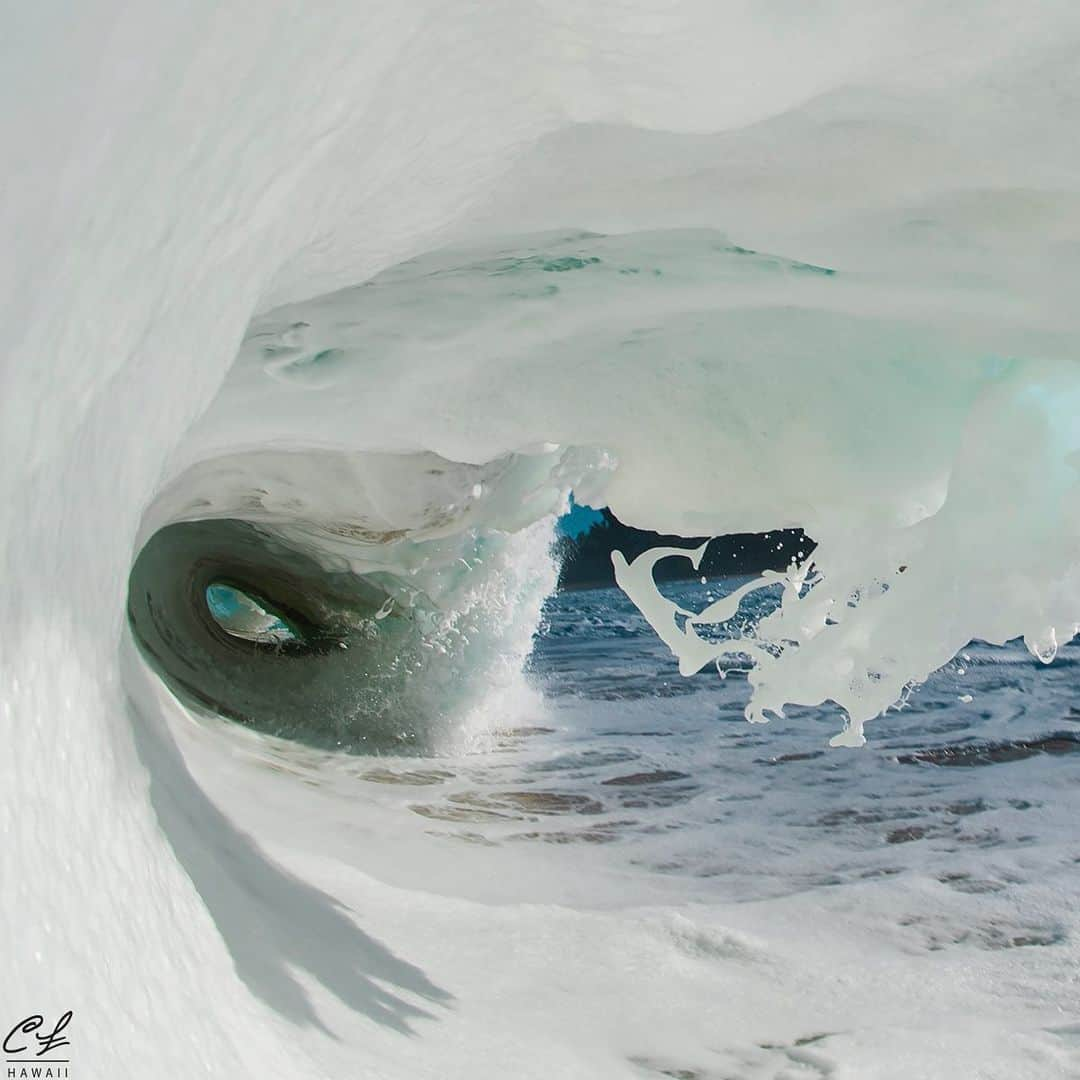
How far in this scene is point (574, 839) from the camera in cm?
493

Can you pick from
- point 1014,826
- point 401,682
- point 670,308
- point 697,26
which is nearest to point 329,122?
point 697,26

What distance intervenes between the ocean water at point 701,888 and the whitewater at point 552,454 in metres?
0.03

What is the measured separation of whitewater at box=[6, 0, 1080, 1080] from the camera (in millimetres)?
1268

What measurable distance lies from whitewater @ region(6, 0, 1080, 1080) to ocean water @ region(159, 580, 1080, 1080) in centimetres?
3

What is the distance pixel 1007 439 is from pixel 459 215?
5.32 feet

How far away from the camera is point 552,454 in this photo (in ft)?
19.7
